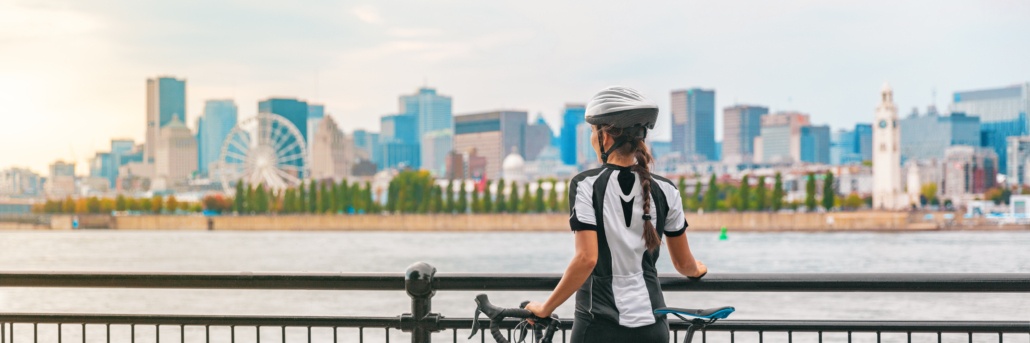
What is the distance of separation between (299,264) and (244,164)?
55929 millimetres

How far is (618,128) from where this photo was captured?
3.14m

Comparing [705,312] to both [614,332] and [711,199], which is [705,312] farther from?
[711,199]

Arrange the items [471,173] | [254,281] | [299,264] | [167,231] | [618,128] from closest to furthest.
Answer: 1. [618,128]
2. [254,281]
3. [299,264]
4. [167,231]
5. [471,173]

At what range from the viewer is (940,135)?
186 meters

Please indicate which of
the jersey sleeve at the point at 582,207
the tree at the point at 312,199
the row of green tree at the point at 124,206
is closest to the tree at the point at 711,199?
the tree at the point at 312,199

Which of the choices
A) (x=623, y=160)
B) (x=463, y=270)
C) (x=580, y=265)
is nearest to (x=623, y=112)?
(x=623, y=160)

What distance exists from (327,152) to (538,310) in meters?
160

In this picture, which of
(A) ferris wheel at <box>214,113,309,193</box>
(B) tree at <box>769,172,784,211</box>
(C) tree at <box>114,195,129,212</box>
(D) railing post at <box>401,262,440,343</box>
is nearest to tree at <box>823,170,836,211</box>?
(B) tree at <box>769,172,784,211</box>

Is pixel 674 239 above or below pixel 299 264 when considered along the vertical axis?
above

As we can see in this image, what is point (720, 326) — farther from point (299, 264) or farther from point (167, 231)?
point (167, 231)

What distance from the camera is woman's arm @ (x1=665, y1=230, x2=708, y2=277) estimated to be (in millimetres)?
3346

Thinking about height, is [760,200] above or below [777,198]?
below

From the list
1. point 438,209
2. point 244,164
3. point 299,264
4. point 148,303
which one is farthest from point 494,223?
point 148,303

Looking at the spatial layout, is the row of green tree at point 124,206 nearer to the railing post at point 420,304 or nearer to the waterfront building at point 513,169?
the waterfront building at point 513,169
